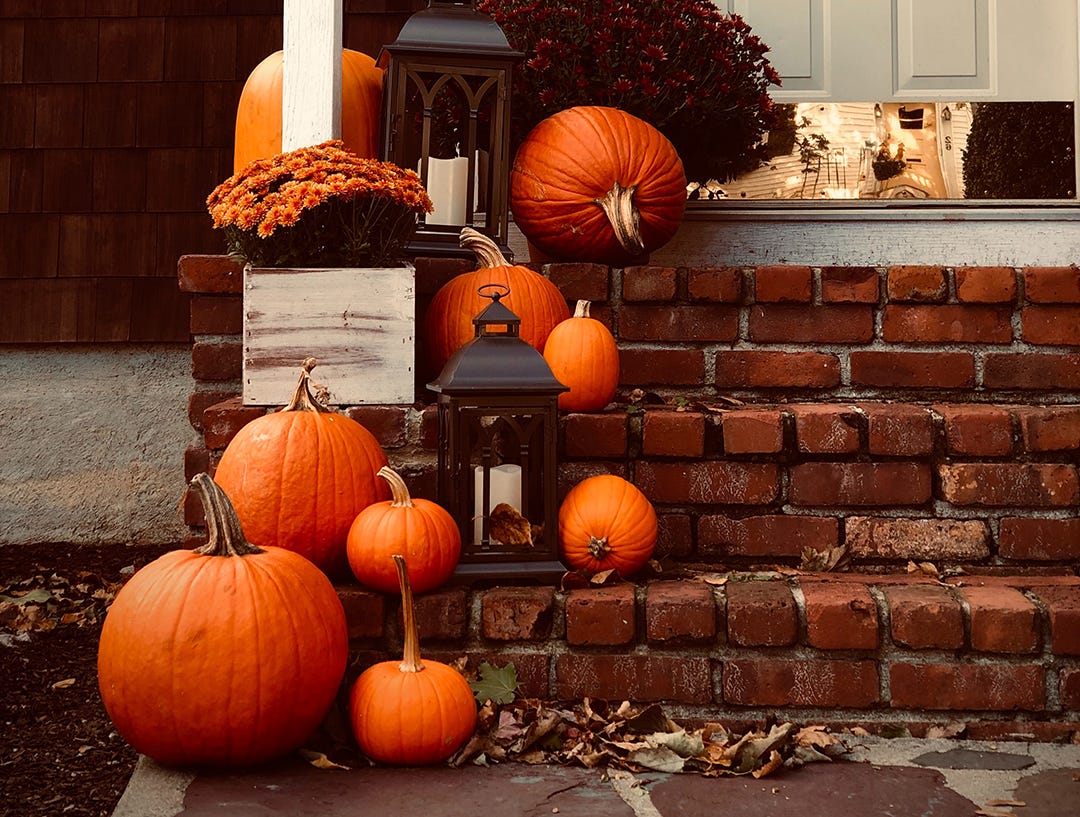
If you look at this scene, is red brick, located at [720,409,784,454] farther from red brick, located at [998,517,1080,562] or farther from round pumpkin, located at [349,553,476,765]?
round pumpkin, located at [349,553,476,765]

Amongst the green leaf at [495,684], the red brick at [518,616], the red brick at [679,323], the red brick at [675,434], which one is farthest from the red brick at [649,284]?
the green leaf at [495,684]

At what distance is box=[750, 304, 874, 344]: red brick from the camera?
227cm

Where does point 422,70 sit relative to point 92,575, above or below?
above

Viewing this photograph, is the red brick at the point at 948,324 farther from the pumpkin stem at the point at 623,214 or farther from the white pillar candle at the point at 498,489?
the white pillar candle at the point at 498,489

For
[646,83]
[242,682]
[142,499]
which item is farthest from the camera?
[142,499]

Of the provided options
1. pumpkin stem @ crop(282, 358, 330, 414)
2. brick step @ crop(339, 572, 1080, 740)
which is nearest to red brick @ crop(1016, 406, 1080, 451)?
brick step @ crop(339, 572, 1080, 740)

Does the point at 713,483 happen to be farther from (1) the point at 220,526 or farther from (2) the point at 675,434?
(1) the point at 220,526

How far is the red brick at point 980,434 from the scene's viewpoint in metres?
2.03

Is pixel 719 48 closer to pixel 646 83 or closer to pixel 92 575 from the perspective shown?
pixel 646 83

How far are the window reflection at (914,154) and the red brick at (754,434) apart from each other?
42.1 inches

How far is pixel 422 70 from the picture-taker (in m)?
2.33

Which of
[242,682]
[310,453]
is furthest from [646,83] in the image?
[242,682]

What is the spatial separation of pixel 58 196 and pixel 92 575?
135 cm

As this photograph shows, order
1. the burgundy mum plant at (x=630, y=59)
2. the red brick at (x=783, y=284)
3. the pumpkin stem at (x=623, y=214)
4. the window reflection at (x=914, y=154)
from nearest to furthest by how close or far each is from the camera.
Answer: the red brick at (x=783, y=284), the pumpkin stem at (x=623, y=214), the burgundy mum plant at (x=630, y=59), the window reflection at (x=914, y=154)
